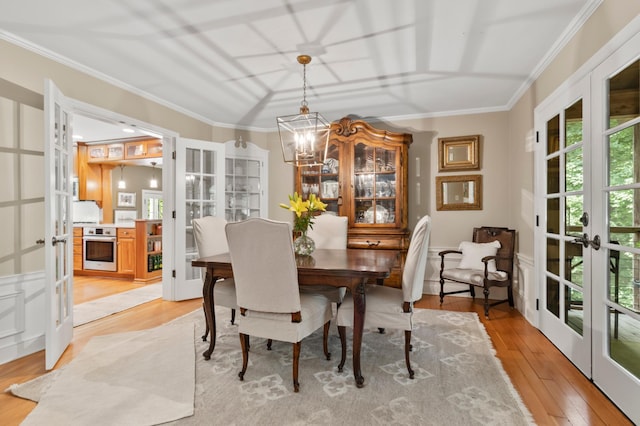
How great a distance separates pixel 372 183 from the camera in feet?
14.3

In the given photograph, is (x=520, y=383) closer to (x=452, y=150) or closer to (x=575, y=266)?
(x=575, y=266)

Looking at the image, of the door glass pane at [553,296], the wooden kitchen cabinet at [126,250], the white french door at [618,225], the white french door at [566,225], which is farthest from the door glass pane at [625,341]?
the wooden kitchen cabinet at [126,250]

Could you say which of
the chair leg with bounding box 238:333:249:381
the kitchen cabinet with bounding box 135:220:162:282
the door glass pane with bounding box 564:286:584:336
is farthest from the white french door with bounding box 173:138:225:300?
the door glass pane with bounding box 564:286:584:336

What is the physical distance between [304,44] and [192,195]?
256 cm

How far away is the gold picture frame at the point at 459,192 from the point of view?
4336mm

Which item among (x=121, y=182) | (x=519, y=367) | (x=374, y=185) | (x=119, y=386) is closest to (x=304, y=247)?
(x=119, y=386)

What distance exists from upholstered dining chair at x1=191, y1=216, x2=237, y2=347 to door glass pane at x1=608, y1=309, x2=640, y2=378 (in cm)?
249

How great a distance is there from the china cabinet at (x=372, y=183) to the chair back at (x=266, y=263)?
7.58 feet

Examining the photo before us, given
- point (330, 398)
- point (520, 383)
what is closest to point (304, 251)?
point (330, 398)

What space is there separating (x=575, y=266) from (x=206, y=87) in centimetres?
364

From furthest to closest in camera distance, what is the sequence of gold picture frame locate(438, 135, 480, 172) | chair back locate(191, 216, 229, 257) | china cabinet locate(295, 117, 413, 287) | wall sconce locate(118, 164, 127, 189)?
1. wall sconce locate(118, 164, 127, 189)
2. gold picture frame locate(438, 135, 480, 172)
3. china cabinet locate(295, 117, 413, 287)
4. chair back locate(191, 216, 229, 257)

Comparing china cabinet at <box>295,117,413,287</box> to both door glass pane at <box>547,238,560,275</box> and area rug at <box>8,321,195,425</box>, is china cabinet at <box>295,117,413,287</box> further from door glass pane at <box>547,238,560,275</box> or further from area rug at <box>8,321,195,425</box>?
area rug at <box>8,321,195,425</box>

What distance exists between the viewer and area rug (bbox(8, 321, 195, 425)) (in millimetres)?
1796

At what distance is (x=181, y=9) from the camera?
2.19 meters
